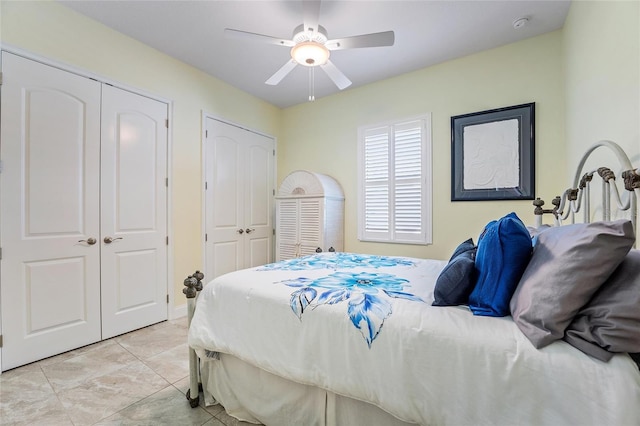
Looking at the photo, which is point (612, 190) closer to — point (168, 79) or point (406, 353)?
point (406, 353)

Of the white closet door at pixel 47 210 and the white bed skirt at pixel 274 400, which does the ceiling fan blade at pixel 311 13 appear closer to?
the white closet door at pixel 47 210

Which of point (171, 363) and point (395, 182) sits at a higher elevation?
point (395, 182)

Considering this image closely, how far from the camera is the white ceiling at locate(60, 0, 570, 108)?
234cm

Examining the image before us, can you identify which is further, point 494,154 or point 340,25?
point 494,154

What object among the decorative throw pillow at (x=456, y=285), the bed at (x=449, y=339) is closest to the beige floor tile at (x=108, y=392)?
the bed at (x=449, y=339)

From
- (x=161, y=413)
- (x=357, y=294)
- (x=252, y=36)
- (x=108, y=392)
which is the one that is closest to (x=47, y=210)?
(x=108, y=392)

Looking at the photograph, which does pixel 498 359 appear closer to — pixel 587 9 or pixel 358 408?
pixel 358 408

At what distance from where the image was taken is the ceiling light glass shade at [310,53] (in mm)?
2111

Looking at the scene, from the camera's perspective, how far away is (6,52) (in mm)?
2105

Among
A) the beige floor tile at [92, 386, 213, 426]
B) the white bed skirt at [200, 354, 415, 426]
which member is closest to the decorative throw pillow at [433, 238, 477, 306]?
the white bed skirt at [200, 354, 415, 426]

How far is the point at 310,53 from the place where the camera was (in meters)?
2.16

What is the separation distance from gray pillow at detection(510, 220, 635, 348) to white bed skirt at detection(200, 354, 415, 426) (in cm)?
64

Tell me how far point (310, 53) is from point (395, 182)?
1898mm

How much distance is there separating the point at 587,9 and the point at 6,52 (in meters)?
4.16
